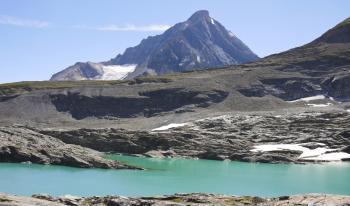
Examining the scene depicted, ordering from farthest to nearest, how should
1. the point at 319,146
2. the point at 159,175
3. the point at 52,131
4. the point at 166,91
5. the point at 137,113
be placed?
1. the point at 166,91
2. the point at 137,113
3. the point at 52,131
4. the point at 319,146
5. the point at 159,175

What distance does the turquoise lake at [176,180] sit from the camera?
57219 mm

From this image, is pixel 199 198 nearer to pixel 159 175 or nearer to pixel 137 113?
pixel 159 175

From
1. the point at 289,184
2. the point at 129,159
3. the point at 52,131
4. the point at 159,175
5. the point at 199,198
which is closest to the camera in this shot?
the point at 199,198

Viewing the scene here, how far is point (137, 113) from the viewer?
18275cm

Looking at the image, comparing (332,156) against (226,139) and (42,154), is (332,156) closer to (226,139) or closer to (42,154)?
(226,139)

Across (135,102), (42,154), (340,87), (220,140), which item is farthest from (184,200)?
(340,87)

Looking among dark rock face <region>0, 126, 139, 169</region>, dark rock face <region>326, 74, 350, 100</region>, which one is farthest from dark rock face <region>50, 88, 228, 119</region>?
→ dark rock face <region>0, 126, 139, 169</region>

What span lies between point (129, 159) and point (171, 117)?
63438 mm

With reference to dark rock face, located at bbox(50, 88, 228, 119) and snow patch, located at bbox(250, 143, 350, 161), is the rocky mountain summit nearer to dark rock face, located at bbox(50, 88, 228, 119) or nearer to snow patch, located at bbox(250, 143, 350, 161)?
snow patch, located at bbox(250, 143, 350, 161)

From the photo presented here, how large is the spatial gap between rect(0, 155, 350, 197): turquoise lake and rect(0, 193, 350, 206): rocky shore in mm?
20160

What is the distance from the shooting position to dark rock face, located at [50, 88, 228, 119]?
602 ft

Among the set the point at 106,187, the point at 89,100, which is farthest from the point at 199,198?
the point at 89,100

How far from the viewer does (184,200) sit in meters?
32.9

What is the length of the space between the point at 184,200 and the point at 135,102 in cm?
15640
